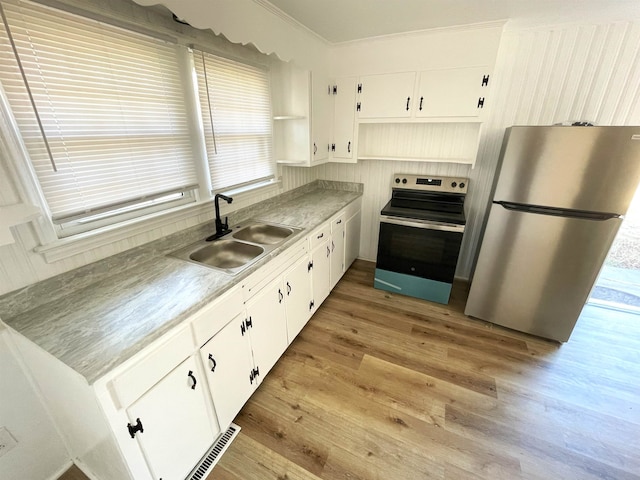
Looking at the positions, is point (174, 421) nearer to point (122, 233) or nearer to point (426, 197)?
point (122, 233)

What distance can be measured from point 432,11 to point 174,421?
284 centimetres

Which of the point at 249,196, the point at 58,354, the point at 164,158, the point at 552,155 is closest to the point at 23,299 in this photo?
the point at 58,354

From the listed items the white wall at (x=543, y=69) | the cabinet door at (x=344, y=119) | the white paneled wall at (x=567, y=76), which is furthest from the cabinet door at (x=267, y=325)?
the white paneled wall at (x=567, y=76)

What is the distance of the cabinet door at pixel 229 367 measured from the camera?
132 centimetres

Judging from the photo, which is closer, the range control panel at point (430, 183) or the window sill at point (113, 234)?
the window sill at point (113, 234)

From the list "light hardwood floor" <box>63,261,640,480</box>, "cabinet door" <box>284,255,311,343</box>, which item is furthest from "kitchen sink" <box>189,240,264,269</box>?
"light hardwood floor" <box>63,261,640,480</box>

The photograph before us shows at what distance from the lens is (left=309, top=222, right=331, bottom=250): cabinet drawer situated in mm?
2158

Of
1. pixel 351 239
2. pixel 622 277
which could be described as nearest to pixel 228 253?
pixel 351 239

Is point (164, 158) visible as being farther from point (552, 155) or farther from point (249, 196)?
point (552, 155)

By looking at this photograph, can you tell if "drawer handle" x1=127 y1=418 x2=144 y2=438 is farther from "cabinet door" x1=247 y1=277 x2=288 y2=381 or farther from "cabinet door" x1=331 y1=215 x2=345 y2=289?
"cabinet door" x1=331 y1=215 x2=345 y2=289

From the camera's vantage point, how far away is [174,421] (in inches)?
46.0

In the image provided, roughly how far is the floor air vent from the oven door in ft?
6.15

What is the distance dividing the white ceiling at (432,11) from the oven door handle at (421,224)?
1.54m

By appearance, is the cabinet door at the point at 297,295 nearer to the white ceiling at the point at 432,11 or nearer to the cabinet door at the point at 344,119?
the cabinet door at the point at 344,119
